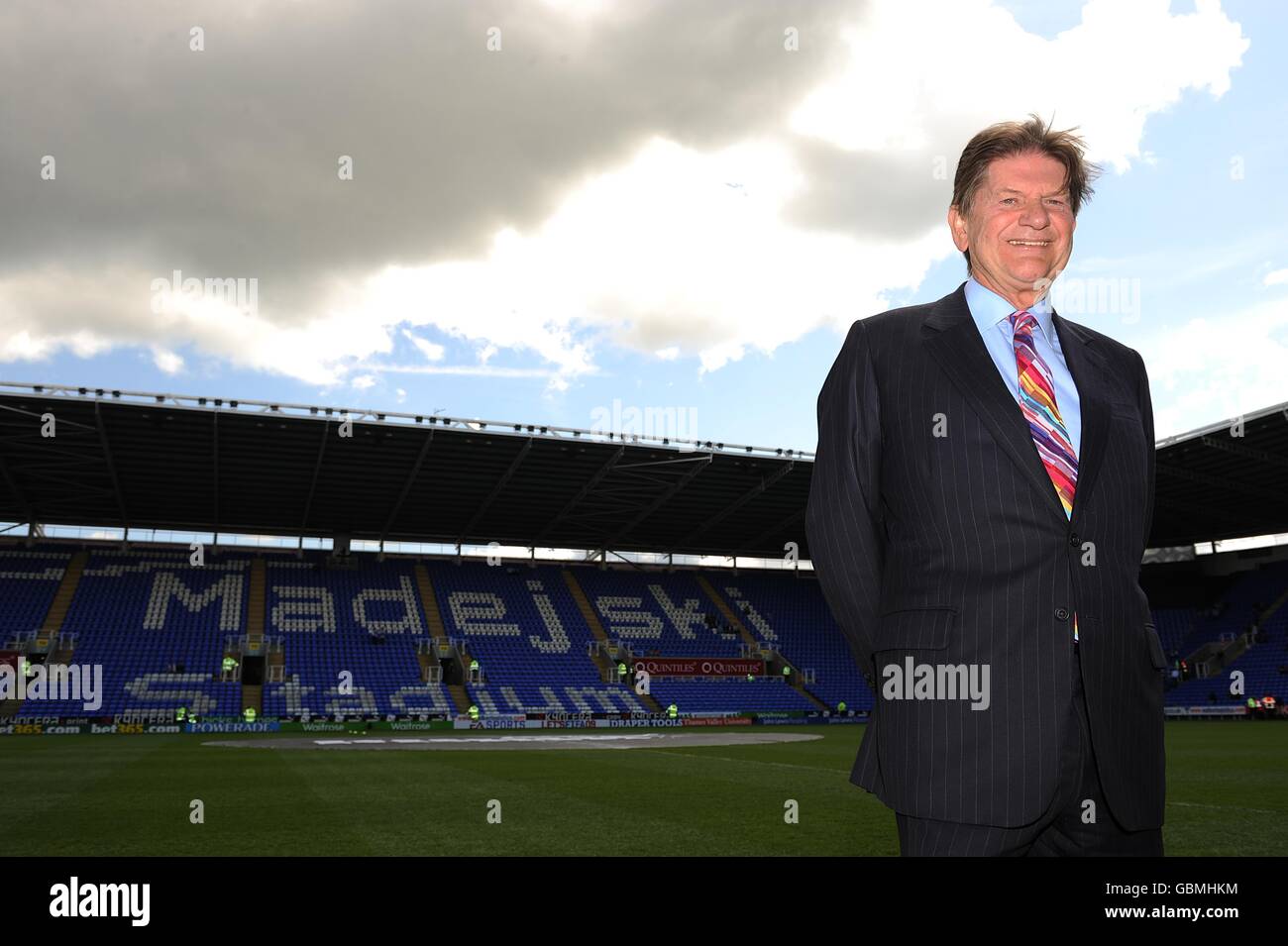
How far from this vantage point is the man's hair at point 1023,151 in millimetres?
2826

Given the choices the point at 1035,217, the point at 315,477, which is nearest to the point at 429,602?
the point at 315,477

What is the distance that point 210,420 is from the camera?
3409 cm

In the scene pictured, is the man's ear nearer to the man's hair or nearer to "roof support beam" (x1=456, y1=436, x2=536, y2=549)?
the man's hair

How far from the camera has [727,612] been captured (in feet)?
166

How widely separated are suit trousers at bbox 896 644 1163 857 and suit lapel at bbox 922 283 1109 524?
1.51ft

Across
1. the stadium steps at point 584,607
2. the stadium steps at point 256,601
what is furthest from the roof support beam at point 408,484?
the stadium steps at point 584,607

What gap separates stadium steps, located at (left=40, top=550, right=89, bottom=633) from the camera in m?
38.9

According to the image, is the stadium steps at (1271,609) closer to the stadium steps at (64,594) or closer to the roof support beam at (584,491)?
the roof support beam at (584,491)

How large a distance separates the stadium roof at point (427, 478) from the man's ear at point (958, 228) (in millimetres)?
33805

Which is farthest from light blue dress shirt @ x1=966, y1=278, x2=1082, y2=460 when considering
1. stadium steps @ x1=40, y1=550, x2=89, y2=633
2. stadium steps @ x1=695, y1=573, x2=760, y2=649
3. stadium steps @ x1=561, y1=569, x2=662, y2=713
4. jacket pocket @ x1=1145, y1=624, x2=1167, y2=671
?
stadium steps @ x1=695, y1=573, x2=760, y2=649

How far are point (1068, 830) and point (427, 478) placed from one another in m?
39.9
